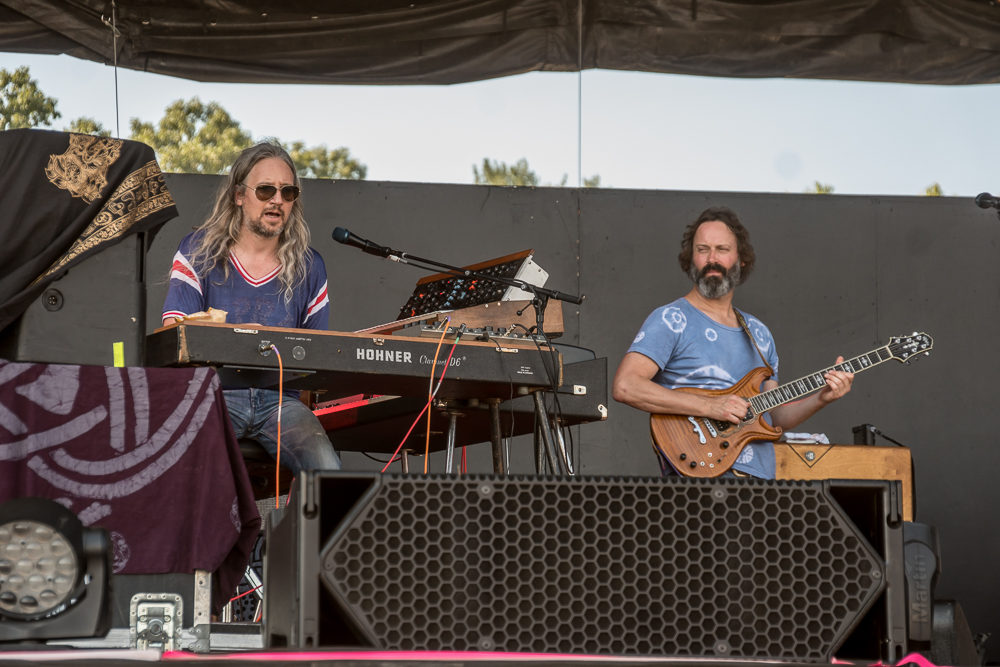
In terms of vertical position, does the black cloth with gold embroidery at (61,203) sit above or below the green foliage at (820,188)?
below

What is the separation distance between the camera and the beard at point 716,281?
14.8ft

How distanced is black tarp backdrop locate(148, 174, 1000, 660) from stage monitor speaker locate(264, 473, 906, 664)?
450 cm

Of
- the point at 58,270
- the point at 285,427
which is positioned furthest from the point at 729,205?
the point at 58,270

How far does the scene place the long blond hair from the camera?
3.79 m

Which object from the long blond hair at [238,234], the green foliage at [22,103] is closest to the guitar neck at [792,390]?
the long blond hair at [238,234]

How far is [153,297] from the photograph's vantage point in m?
5.99

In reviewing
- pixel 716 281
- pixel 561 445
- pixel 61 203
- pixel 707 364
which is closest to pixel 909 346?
pixel 716 281

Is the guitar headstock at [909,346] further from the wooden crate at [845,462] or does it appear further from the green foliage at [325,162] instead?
the green foliage at [325,162]

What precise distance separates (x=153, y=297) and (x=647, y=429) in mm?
2507

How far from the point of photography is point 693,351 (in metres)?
4.33

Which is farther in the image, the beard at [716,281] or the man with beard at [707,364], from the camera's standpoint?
the beard at [716,281]

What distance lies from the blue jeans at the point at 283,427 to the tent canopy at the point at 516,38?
3.14 metres

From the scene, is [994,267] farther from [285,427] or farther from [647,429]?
[285,427]

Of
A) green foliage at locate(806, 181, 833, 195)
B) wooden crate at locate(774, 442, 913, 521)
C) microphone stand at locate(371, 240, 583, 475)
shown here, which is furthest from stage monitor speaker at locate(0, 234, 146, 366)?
green foliage at locate(806, 181, 833, 195)
